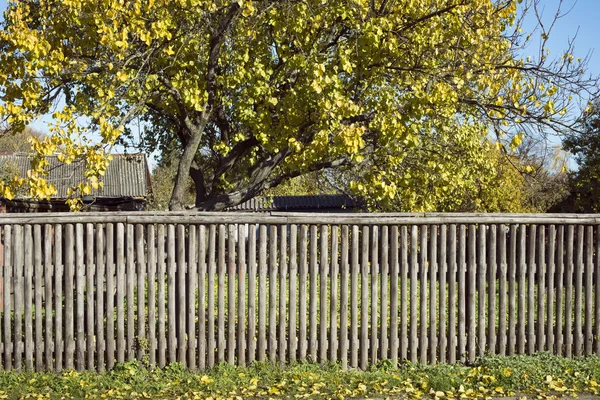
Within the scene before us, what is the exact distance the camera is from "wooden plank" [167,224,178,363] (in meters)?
6.46

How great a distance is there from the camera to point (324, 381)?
6078 millimetres

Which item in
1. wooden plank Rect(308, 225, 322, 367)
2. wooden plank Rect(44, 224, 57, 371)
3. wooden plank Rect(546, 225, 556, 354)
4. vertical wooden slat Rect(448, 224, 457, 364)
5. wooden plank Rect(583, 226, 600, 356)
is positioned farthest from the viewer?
wooden plank Rect(583, 226, 600, 356)

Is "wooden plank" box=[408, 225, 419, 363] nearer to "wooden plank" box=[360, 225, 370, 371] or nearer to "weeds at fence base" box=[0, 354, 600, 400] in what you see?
"weeds at fence base" box=[0, 354, 600, 400]

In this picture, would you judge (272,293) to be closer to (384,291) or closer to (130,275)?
(384,291)

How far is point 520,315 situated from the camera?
6844 mm

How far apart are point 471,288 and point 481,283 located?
0.12 m

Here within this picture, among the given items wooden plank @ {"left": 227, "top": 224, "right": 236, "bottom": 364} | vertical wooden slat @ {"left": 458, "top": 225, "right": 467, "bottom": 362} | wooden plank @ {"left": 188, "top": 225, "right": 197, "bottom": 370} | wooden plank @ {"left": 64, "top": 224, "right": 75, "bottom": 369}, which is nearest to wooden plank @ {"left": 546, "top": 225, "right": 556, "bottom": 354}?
vertical wooden slat @ {"left": 458, "top": 225, "right": 467, "bottom": 362}

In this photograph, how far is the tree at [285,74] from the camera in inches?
312

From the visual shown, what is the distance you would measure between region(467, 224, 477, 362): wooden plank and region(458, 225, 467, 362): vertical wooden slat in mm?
54

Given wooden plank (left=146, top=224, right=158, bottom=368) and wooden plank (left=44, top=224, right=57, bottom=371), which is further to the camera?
wooden plank (left=146, top=224, right=158, bottom=368)

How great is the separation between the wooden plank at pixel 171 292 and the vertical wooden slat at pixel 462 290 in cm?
294

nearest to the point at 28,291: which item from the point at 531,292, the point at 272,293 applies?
the point at 272,293

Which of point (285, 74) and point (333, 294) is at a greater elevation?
point (285, 74)

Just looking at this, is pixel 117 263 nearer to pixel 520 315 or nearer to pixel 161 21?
pixel 161 21
